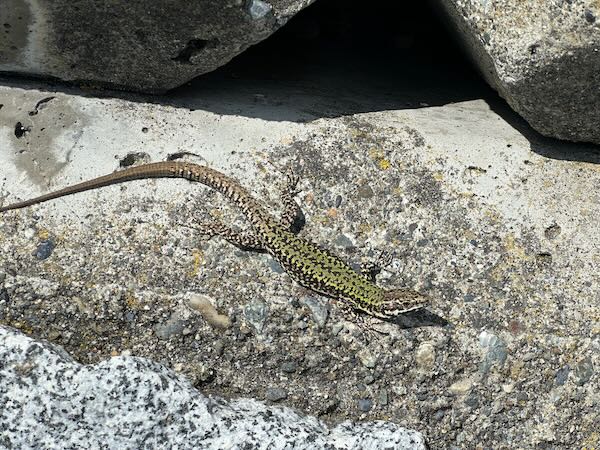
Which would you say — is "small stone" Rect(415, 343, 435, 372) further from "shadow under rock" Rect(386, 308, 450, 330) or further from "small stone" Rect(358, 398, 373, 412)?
"small stone" Rect(358, 398, 373, 412)

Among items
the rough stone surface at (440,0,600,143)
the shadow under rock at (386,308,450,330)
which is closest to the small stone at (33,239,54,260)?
the shadow under rock at (386,308,450,330)

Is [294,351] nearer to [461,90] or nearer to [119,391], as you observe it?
[119,391]

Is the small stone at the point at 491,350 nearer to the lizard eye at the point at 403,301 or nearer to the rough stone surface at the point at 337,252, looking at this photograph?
the rough stone surface at the point at 337,252

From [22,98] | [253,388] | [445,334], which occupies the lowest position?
[253,388]

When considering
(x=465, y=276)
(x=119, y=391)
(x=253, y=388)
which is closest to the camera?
(x=119, y=391)

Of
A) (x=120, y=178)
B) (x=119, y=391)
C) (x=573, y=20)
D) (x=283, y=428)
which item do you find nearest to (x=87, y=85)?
(x=120, y=178)
